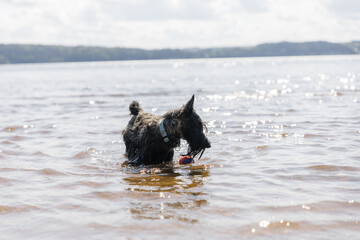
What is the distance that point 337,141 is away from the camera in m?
10.9

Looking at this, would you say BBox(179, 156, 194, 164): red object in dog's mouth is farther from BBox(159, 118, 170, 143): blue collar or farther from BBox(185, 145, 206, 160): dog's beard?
BBox(159, 118, 170, 143): blue collar

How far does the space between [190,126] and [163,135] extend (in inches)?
23.9

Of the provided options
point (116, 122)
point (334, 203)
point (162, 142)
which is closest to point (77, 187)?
point (162, 142)

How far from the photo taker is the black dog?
27.5 feet

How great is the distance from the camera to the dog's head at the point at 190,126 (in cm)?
834

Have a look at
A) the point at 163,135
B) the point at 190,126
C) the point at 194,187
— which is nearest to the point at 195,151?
the point at 190,126

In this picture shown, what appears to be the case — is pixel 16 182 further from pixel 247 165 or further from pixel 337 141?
pixel 337 141

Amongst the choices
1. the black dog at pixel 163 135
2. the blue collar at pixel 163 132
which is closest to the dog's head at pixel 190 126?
the black dog at pixel 163 135

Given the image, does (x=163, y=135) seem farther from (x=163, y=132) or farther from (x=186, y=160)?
(x=186, y=160)

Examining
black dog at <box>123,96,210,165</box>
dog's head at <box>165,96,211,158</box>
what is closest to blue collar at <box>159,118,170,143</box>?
Answer: black dog at <box>123,96,210,165</box>

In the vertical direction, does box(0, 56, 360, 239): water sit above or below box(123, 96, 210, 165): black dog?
below

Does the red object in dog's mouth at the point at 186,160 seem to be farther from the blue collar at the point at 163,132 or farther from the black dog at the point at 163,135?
the blue collar at the point at 163,132

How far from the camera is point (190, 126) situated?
8398 millimetres

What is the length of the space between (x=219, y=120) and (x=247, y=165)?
7595 millimetres
